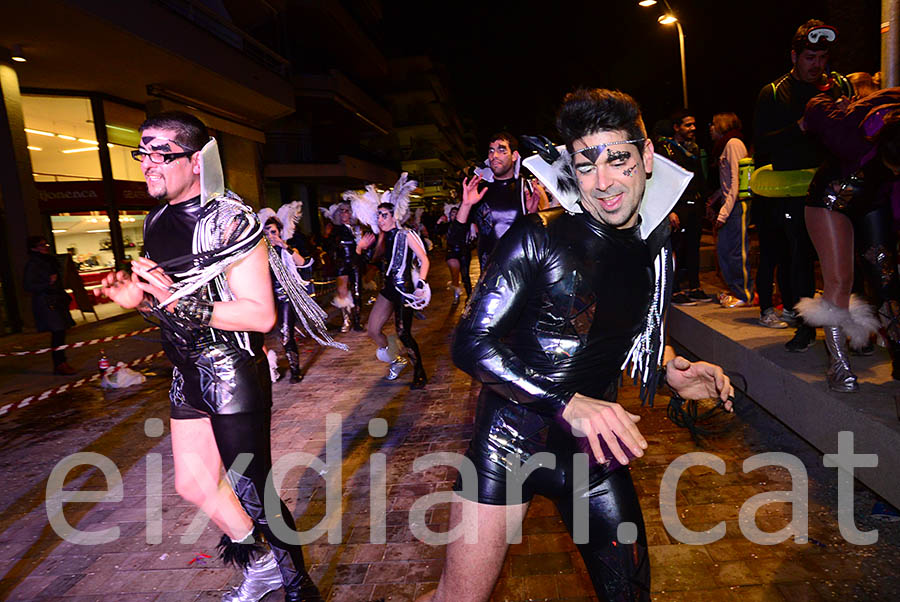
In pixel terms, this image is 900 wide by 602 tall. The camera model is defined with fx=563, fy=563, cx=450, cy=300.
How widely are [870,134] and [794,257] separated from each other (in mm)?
1764

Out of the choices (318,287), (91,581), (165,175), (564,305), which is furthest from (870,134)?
(318,287)

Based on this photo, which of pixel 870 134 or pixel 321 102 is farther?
pixel 321 102

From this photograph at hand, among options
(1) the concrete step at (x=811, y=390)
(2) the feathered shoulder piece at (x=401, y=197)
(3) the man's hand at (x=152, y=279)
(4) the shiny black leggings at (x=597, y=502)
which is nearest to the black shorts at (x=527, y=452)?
(4) the shiny black leggings at (x=597, y=502)

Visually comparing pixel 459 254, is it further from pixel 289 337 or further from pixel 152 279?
pixel 152 279

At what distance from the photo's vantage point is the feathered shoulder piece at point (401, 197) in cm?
713

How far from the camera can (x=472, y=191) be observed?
5699mm

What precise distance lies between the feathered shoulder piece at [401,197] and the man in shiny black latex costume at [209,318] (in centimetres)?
443

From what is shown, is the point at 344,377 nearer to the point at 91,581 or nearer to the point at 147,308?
the point at 91,581

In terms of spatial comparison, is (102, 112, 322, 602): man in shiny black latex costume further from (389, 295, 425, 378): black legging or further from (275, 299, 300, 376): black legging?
(275, 299, 300, 376): black legging

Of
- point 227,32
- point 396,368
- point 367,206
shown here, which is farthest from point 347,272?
point 227,32

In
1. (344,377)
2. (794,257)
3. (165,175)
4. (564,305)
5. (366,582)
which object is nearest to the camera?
(564,305)

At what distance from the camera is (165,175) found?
98.0 inches

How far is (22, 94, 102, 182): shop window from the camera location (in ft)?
44.4

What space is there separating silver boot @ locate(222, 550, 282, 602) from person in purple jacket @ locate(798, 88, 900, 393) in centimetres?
361
